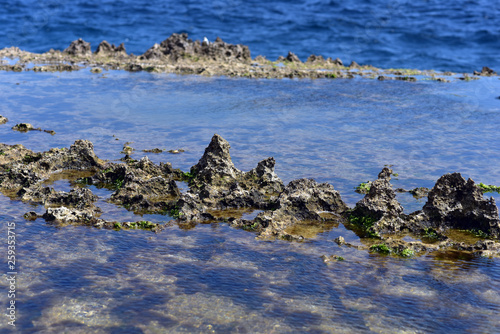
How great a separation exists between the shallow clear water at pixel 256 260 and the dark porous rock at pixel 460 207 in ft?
4.14

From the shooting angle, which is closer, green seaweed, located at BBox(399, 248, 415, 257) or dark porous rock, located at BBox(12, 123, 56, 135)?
green seaweed, located at BBox(399, 248, 415, 257)

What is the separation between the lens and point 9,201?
16.0 metres

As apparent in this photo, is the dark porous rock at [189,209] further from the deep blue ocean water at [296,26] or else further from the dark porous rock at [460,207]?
the deep blue ocean water at [296,26]

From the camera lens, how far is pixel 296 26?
71875mm

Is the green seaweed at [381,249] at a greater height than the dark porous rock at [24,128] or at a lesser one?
lesser

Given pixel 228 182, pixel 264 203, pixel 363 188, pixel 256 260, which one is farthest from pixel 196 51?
pixel 256 260

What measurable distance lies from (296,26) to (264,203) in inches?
2335

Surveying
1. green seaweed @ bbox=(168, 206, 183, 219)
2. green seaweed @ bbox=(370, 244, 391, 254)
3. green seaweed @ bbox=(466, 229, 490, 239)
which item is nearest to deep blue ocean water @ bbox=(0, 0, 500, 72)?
green seaweed @ bbox=(466, 229, 490, 239)

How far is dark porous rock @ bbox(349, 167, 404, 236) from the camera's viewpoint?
578 inches

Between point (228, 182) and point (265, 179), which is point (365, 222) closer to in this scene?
point (265, 179)

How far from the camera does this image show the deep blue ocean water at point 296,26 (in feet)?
205

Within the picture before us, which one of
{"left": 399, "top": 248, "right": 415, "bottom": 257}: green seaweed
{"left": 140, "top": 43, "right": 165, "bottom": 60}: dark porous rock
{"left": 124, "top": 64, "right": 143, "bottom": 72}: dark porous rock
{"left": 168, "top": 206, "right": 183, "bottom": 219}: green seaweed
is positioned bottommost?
{"left": 399, "top": 248, "right": 415, "bottom": 257}: green seaweed

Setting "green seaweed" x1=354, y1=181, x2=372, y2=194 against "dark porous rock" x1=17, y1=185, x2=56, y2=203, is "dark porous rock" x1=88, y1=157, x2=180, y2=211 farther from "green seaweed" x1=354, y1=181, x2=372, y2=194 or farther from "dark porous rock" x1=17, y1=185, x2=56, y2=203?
"green seaweed" x1=354, y1=181, x2=372, y2=194

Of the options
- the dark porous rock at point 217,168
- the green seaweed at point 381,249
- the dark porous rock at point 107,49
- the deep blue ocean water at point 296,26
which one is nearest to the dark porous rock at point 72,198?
the dark porous rock at point 217,168
